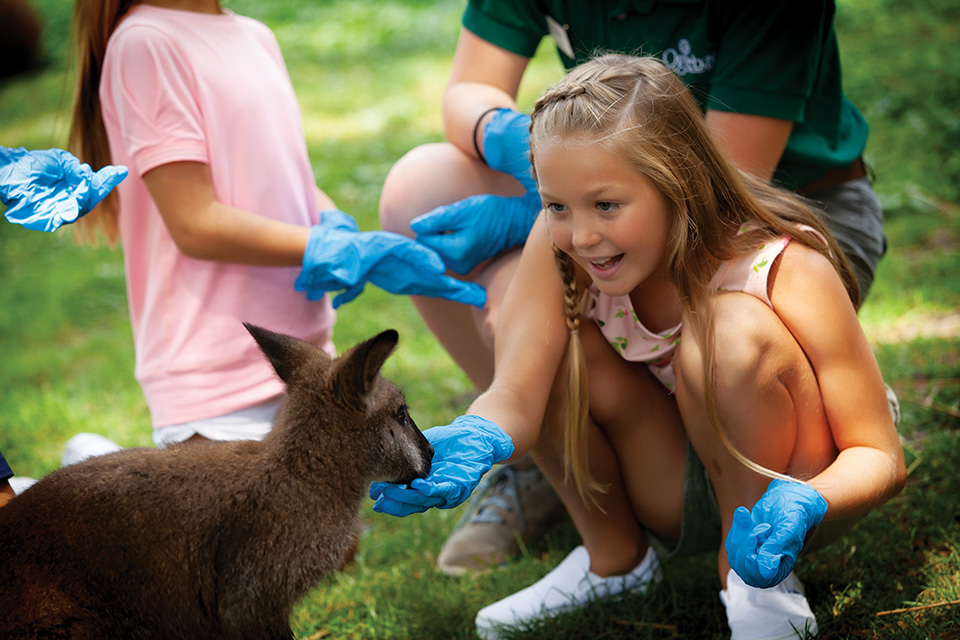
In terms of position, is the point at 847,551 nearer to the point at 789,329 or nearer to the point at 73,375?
the point at 789,329

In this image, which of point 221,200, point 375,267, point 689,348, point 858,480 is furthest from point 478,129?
point 858,480

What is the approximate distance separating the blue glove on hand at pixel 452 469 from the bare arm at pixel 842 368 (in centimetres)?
78

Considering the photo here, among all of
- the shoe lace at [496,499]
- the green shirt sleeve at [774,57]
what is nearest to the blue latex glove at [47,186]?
the shoe lace at [496,499]

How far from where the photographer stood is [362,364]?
1790mm

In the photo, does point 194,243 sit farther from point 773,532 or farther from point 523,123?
point 773,532

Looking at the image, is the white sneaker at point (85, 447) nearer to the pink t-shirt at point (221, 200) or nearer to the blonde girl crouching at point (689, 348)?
the pink t-shirt at point (221, 200)

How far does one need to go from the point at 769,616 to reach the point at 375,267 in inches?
62.6

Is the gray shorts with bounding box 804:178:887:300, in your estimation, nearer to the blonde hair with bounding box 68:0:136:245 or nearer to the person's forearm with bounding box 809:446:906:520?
the person's forearm with bounding box 809:446:906:520

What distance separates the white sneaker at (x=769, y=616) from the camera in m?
2.08

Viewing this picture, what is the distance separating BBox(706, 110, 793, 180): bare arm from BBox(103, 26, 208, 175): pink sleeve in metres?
1.65

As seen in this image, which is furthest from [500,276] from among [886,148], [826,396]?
[886,148]

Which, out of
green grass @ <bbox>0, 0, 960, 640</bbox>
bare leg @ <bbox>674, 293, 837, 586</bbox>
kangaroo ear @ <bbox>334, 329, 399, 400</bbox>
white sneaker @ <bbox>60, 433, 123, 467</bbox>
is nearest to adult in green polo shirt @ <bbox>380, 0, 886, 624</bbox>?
green grass @ <bbox>0, 0, 960, 640</bbox>

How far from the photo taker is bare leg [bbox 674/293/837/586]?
81.5 inches

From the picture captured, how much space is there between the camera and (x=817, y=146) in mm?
2811
